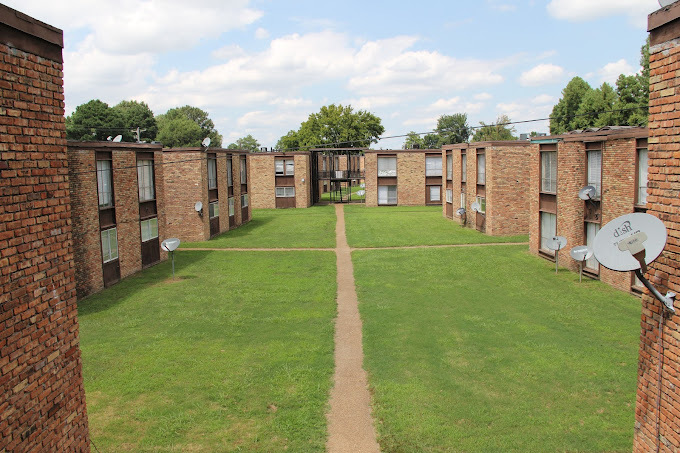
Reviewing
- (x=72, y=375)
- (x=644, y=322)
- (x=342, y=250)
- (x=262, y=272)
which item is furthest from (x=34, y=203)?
(x=342, y=250)

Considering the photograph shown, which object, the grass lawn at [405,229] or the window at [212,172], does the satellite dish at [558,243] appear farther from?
the window at [212,172]

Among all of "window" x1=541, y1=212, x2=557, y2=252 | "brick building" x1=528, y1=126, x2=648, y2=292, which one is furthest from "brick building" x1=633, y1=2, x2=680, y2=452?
"window" x1=541, y1=212, x2=557, y2=252

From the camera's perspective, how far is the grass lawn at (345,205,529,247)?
3195 centimetres

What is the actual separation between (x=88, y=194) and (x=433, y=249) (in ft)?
57.0

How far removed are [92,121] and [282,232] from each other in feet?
172

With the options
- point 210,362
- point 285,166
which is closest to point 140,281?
point 210,362

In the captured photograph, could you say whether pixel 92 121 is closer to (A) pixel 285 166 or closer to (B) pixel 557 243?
(A) pixel 285 166

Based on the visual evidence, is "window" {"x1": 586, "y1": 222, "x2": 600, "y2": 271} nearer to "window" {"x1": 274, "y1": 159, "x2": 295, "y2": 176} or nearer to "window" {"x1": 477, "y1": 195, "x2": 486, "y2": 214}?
"window" {"x1": 477, "y1": 195, "x2": 486, "y2": 214}

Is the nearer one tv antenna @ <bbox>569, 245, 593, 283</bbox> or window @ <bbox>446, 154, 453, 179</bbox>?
tv antenna @ <bbox>569, 245, 593, 283</bbox>

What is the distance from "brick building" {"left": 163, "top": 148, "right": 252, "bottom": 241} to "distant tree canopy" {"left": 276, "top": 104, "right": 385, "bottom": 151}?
5139 cm

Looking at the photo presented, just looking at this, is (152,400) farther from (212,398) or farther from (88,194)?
(88,194)

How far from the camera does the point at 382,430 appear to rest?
32.2 ft

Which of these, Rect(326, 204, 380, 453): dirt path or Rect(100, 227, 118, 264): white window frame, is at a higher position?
Rect(100, 227, 118, 264): white window frame

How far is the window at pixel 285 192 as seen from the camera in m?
55.8
